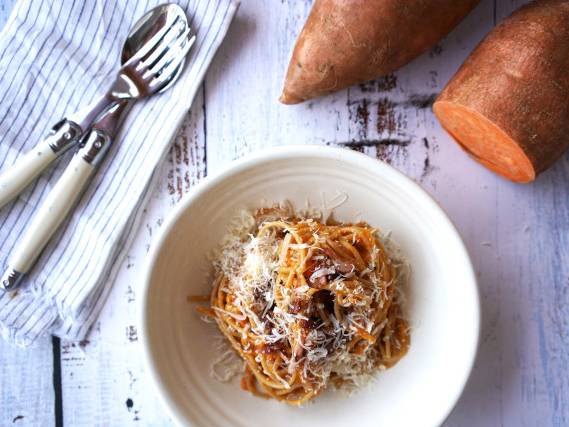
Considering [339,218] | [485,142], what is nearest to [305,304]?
[339,218]

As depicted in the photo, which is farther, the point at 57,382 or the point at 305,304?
the point at 57,382

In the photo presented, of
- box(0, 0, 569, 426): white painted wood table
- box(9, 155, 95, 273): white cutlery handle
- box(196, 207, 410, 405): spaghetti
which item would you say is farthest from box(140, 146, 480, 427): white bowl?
box(9, 155, 95, 273): white cutlery handle

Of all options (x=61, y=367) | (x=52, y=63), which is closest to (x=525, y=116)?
(x=52, y=63)

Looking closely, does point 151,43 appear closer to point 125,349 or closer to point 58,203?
point 58,203

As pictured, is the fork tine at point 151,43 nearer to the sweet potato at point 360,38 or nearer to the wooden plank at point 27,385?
the sweet potato at point 360,38

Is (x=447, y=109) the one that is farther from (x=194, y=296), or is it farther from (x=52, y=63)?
(x=52, y=63)
